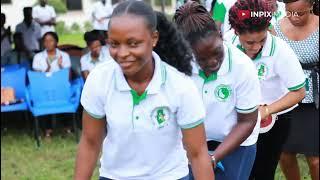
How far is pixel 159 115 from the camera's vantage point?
7.23 ft

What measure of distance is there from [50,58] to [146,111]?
564 cm

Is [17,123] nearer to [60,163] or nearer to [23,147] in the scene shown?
[23,147]

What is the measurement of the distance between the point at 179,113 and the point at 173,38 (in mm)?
307

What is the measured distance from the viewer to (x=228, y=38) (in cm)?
331

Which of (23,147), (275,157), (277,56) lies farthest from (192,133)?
(23,147)

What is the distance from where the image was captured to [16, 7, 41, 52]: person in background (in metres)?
9.99

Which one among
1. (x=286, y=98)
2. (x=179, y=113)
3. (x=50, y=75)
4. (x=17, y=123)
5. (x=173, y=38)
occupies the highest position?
(x=173, y=38)

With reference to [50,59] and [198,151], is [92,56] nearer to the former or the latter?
[50,59]

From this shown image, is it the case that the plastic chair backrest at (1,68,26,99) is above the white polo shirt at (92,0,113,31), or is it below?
below

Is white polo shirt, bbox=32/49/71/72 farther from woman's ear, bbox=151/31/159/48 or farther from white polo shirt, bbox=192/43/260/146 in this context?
woman's ear, bbox=151/31/159/48

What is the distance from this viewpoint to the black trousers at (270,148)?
3488 mm

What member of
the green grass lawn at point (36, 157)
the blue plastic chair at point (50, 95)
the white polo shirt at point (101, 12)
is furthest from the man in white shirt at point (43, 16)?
the blue plastic chair at point (50, 95)

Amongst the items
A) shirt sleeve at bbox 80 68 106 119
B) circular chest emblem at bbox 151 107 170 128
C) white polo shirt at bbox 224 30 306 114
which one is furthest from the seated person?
circular chest emblem at bbox 151 107 170 128

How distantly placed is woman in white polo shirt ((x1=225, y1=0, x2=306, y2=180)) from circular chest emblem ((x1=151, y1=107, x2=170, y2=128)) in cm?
92
